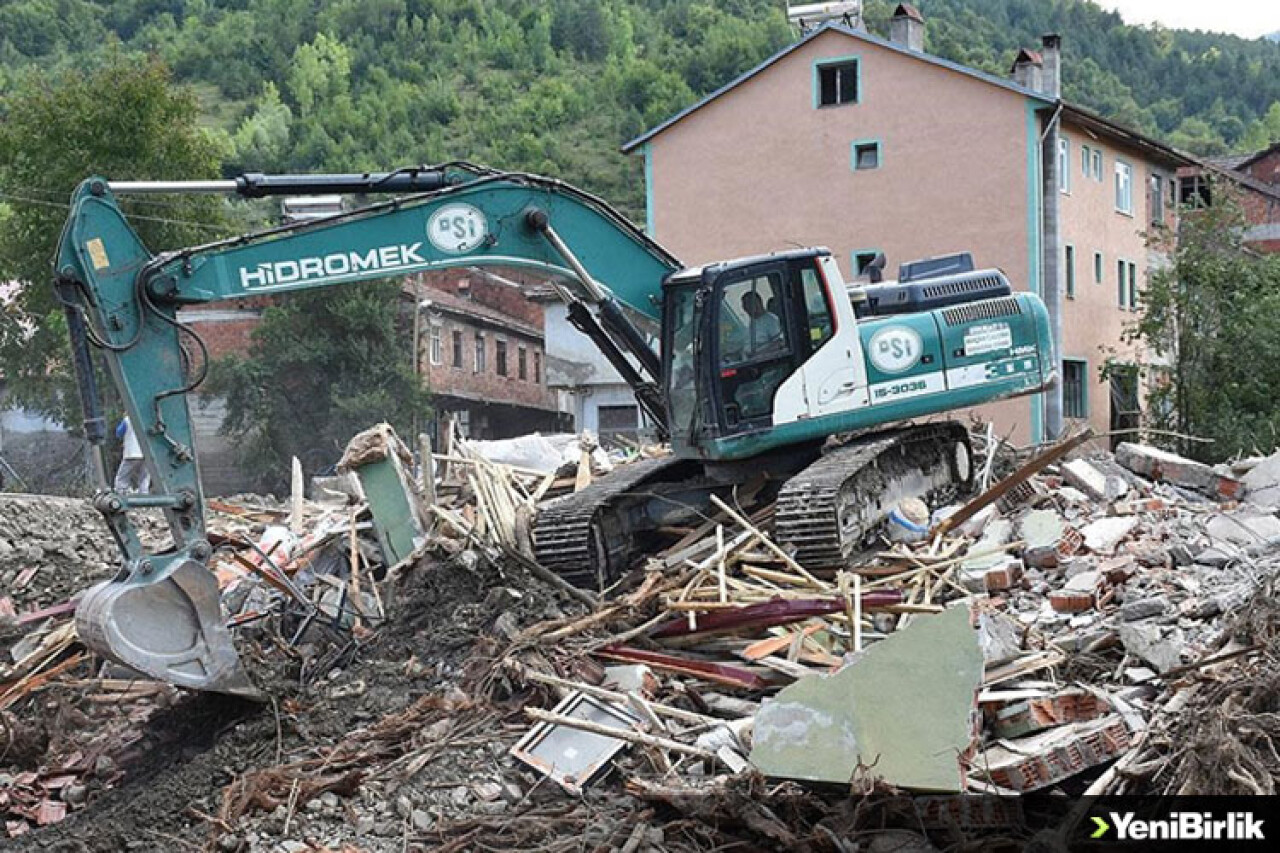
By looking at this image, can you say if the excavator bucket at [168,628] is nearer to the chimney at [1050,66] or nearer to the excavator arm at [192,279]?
the excavator arm at [192,279]

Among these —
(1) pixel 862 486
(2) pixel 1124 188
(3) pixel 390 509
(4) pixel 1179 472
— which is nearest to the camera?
(1) pixel 862 486

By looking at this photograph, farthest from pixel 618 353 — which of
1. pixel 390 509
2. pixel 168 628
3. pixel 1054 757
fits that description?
pixel 1054 757

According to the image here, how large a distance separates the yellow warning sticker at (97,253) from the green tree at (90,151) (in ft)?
59.8

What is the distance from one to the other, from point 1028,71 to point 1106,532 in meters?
24.1

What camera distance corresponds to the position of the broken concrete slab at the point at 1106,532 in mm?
10484

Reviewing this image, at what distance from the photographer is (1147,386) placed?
31.8 metres

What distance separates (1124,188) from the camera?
3522cm

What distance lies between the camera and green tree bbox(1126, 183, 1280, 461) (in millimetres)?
27266

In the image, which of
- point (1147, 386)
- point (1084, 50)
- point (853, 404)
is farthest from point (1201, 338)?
point (1084, 50)

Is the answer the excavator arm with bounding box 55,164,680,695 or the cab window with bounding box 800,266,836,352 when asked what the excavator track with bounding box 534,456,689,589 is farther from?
the cab window with bounding box 800,266,836,352

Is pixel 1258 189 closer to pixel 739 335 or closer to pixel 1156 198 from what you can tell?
pixel 1156 198

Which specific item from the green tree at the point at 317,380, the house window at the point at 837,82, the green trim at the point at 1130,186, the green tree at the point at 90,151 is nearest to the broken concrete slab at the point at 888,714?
the green tree at the point at 90,151

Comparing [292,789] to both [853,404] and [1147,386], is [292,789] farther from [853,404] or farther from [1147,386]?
[1147,386]

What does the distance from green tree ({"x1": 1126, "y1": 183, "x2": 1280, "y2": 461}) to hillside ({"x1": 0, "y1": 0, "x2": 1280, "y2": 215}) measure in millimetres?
42650
